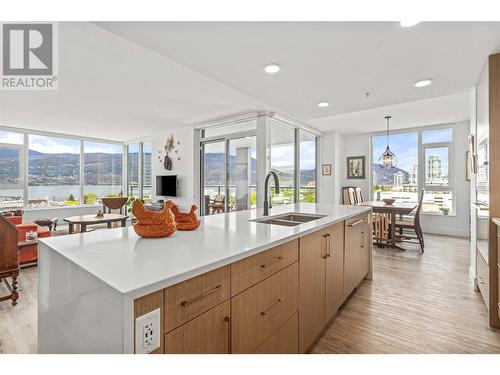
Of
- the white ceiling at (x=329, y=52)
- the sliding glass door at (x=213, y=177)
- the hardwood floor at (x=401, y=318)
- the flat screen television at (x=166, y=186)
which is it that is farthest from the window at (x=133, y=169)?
the white ceiling at (x=329, y=52)

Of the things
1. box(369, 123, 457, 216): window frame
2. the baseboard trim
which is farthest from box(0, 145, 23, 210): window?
the baseboard trim

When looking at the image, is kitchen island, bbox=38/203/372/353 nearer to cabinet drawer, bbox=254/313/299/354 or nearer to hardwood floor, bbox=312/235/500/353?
cabinet drawer, bbox=254/313/299/354

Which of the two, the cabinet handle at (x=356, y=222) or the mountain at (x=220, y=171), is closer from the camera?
the cabinet handle at (x=356, y=222)

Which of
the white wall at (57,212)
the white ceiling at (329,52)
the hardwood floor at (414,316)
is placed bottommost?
the hardwood floor at (414,316)

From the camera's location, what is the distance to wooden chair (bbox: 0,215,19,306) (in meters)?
2.36

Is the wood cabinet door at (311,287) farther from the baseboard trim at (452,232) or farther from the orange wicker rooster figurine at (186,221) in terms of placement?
the baseboard trim at (452,232)

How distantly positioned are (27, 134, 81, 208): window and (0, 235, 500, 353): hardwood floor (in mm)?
4266

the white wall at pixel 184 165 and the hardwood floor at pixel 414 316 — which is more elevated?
the white wall at pixel 184 165

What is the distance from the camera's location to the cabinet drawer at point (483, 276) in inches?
86.0

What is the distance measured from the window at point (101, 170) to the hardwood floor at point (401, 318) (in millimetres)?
4755

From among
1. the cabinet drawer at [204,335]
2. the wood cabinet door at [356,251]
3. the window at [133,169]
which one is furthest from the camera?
the window at [133,169]
